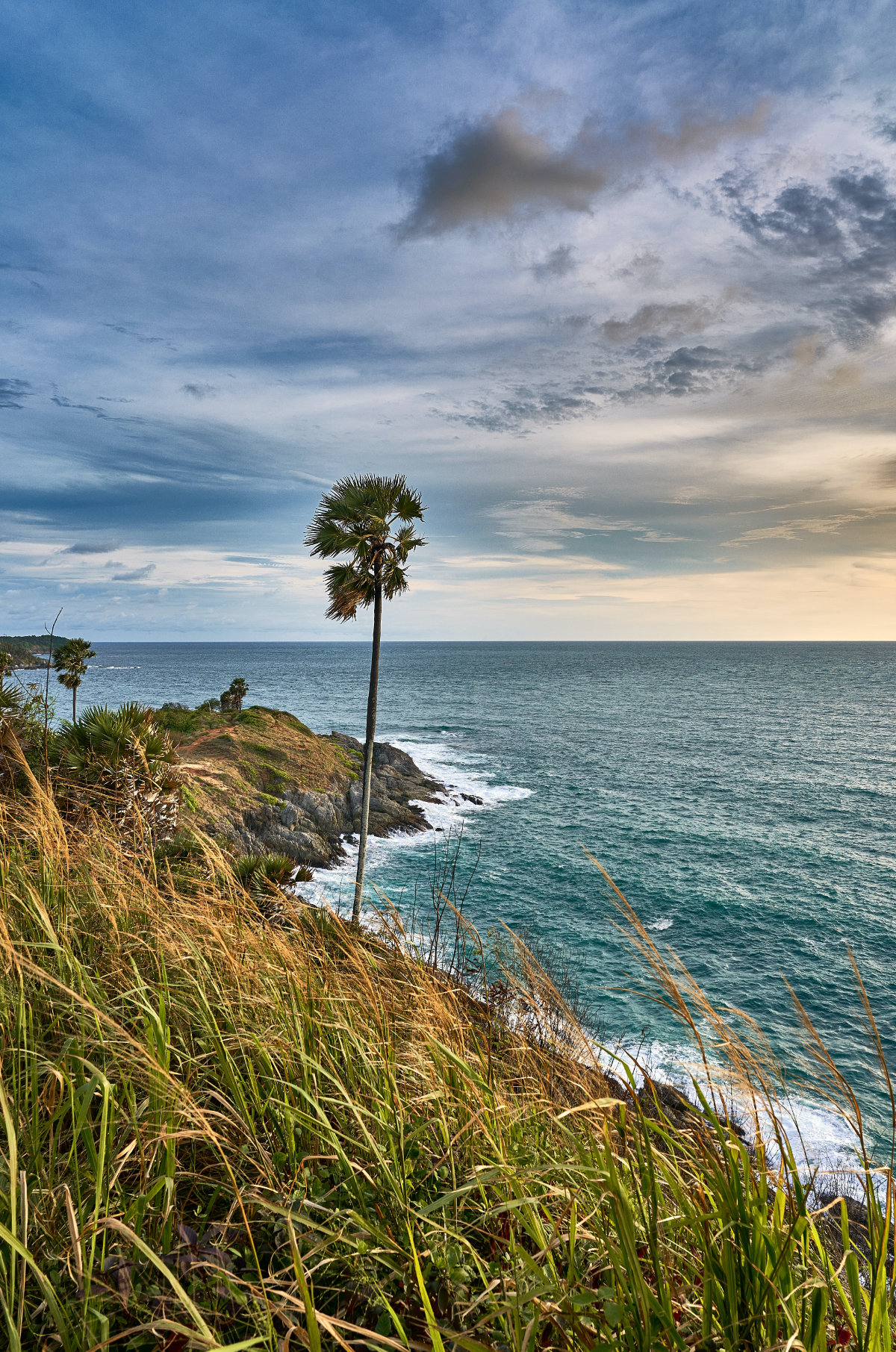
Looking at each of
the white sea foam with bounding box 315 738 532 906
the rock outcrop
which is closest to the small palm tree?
the white sea foam with bounding box 315 738 532 906

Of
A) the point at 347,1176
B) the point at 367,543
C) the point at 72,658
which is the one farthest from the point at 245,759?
the point at 347,1176

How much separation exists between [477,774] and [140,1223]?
4333cm

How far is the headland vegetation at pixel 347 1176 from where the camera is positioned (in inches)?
57.7

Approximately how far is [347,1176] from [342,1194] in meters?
0.05

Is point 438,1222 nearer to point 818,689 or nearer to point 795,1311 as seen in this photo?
point 795,1311

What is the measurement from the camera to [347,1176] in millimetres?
2023

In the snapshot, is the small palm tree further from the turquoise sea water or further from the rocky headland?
the rocky headland

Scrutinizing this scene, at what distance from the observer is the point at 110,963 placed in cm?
291

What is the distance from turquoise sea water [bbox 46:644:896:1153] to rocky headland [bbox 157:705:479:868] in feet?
7.50

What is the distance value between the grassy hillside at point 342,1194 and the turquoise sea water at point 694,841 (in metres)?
2.00

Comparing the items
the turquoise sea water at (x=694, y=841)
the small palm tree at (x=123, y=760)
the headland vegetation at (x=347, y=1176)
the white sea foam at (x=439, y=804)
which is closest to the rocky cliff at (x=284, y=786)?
the white sea foam at (x=439, y=804)

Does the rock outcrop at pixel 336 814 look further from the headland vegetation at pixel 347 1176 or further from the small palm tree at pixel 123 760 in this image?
the headland vegetation at pixel 347 1176

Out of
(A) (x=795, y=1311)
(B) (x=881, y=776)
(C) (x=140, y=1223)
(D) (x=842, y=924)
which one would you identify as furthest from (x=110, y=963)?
(B) (x=881, y=776)

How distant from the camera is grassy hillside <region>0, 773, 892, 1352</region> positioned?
1456 mm
